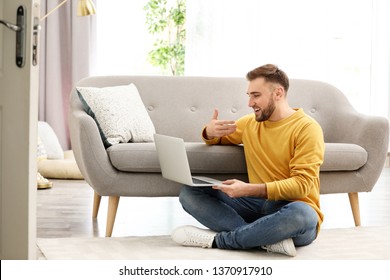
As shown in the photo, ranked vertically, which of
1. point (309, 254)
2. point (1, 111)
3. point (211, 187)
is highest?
point (1, 111)

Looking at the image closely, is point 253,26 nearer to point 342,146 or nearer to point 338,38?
point 338,38

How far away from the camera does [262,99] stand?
3125 millimetres

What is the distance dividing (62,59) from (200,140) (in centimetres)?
275

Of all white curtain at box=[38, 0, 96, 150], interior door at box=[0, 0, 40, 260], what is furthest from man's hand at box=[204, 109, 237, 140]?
white curtain at box=[38, 0, 96, 150]

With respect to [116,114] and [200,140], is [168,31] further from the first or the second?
[116,114]

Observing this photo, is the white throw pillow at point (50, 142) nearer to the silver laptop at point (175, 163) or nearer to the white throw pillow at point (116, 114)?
the white throw pillow at point (116, 114)

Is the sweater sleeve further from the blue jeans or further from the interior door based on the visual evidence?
the interior door

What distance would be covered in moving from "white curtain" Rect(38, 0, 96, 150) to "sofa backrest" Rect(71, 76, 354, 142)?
240cm

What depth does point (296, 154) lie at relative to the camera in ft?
9.86

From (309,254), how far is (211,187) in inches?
20.1

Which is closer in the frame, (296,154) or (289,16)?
(296,154)

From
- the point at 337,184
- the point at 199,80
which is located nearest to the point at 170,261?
the point at 337,184

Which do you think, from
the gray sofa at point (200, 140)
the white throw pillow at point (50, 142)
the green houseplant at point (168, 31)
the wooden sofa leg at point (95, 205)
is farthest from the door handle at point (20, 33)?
the green houseplant at point (168, 31)

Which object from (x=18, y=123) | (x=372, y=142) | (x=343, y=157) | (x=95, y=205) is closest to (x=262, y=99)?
(x=343, y=157)
